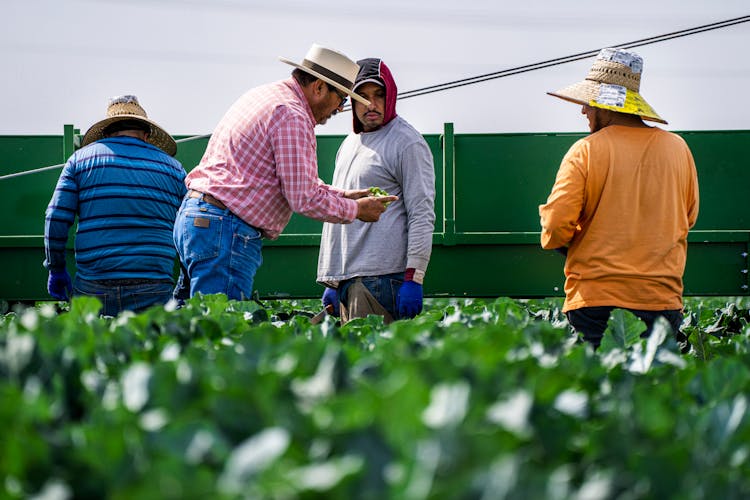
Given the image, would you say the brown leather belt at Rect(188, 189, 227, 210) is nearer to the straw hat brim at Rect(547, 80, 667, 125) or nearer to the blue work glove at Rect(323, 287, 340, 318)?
the blue work glove at Rect(323, 287, 340, 318)

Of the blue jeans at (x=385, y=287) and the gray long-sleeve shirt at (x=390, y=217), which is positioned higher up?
the gray long-sleeve shirt at (x=390, y=217)

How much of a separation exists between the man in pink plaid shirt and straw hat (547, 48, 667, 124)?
1081mm

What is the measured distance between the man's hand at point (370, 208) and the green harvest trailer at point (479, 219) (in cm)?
223

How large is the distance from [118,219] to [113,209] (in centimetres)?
6

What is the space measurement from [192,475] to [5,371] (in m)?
0.78

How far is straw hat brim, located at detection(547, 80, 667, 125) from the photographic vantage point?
362 cm

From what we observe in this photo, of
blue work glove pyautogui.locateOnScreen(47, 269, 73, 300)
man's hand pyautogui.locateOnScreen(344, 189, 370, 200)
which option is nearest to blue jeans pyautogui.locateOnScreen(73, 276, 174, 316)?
blue work glove pyautogui.locateOnScreen(47, 269, 73, 300)

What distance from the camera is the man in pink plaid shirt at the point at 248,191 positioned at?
3.77 meters

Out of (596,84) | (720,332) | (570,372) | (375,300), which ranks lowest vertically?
(720,332)

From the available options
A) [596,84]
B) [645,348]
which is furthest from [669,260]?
[645,348]

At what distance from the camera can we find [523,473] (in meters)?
0.74

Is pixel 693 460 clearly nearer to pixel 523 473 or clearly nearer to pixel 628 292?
pixel 523 473

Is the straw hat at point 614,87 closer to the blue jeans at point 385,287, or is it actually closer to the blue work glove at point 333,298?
the blue jeans at point 385,287

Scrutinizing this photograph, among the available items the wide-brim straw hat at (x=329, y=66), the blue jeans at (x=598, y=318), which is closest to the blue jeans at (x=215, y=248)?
the wide-brim straw hat at (x=329, y=66)
